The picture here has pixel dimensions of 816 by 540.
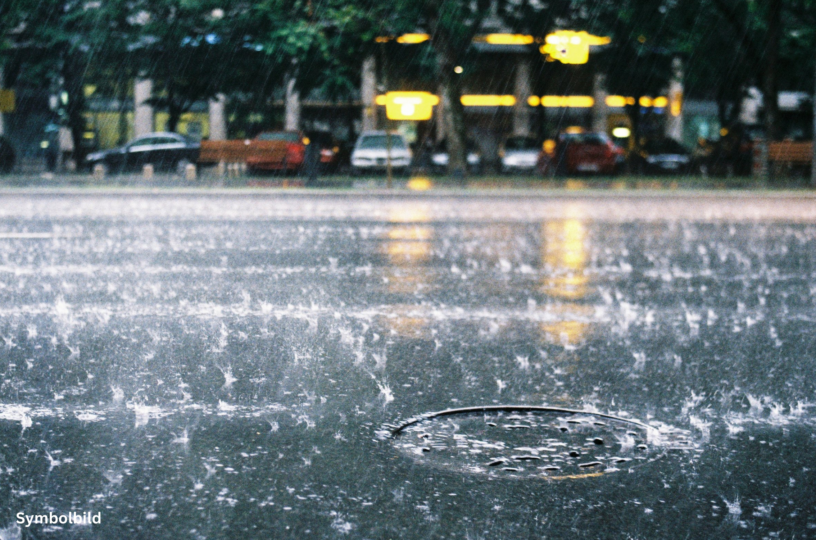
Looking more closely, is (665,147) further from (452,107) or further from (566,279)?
(566,279)

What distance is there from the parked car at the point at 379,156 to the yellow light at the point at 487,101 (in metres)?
18.2

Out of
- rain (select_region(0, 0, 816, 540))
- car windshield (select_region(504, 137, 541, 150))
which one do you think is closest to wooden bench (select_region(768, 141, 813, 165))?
rain (select_region(0, 0, 816, 540))

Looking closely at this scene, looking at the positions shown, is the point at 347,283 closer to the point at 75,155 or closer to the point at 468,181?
the point at 468,181

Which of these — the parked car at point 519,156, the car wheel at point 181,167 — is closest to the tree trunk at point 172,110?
the car wheel at point 181,167

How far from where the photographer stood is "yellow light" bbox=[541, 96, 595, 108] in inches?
1957

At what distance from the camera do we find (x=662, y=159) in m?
39.1

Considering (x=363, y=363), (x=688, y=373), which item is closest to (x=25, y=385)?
(x=363, y=363)

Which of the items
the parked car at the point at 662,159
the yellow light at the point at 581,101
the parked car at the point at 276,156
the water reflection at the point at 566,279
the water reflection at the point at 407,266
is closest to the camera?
the water reflection at the point at 566,279

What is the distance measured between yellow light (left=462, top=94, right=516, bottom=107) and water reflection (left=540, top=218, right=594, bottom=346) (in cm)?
3660

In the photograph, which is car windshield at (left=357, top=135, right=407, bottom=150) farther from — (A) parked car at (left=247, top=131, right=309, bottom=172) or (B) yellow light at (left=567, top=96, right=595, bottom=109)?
(B) yellow light at (left=567, top=96, right=595, bottom=109)

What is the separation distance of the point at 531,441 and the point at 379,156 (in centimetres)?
2918

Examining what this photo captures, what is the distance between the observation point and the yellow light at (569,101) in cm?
4972

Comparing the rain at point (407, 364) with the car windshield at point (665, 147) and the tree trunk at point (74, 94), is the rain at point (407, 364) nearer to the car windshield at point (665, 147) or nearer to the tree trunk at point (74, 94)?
the tree trunk at point (74, 94)

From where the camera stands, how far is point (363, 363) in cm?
594
